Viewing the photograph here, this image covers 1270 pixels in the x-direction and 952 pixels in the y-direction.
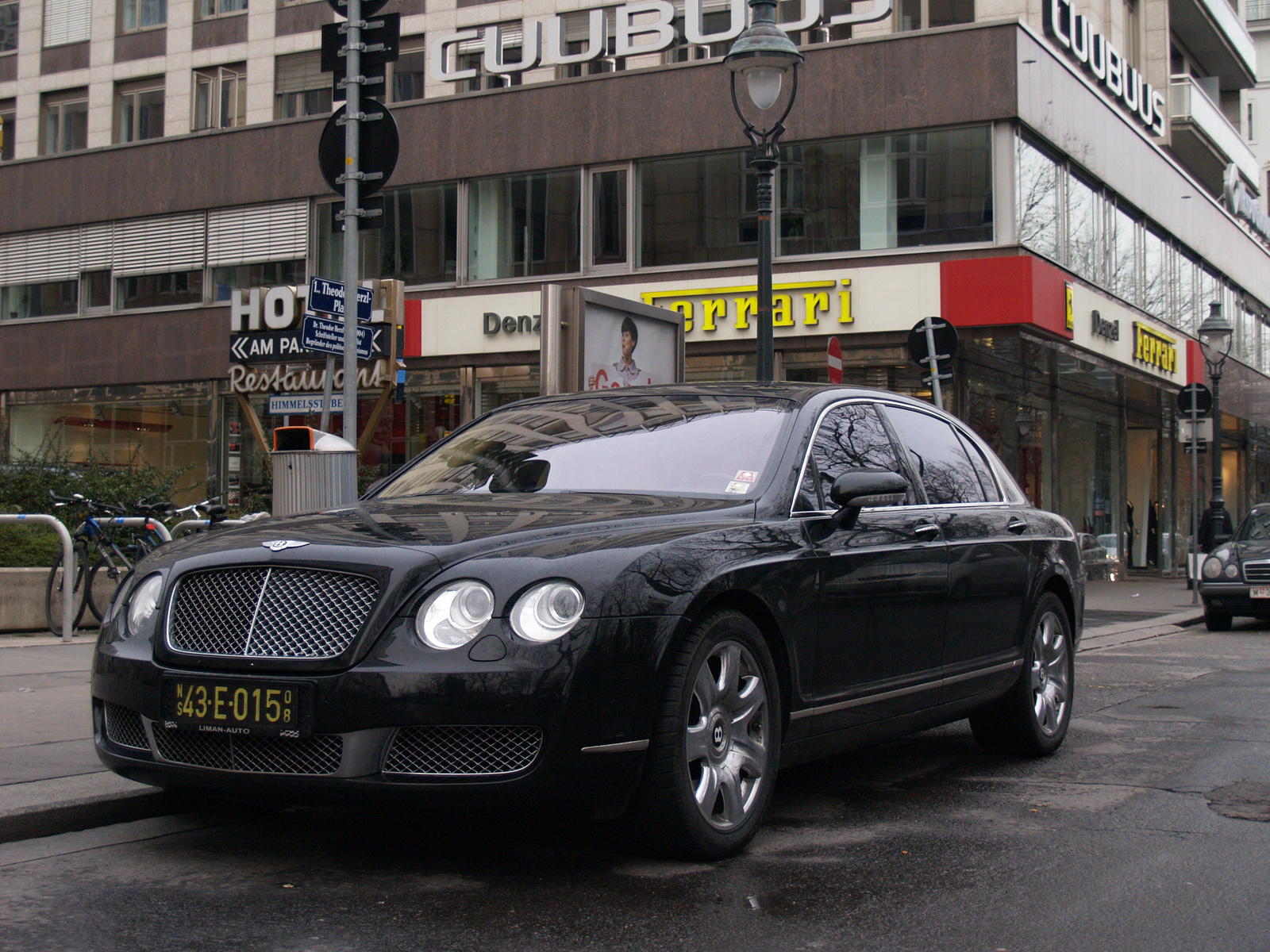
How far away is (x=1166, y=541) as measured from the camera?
32438mm

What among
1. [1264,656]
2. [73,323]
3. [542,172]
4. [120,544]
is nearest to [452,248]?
[542,172]

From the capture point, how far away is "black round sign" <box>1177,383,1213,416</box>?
2331cm

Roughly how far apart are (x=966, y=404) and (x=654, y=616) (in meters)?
19.4

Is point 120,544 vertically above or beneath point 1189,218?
beneath

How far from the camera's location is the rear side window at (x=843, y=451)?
5410 mm

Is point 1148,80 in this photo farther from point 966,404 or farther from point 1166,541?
point 966,404

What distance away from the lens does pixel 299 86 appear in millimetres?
28781

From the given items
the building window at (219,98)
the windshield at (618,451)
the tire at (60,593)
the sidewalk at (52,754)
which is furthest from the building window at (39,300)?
the windshield at (618,451)

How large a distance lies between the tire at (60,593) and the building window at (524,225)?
14299 mm

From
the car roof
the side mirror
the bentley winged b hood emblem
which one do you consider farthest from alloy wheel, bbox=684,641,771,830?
the car roof

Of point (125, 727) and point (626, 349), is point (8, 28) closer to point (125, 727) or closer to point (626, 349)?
point (626, 349)

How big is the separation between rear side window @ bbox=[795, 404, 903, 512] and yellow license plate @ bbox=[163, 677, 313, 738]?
1972mm

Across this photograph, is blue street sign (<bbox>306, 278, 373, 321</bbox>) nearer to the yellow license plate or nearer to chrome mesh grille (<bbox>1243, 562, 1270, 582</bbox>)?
the yellow license plate

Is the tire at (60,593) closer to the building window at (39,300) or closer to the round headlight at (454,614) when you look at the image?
the round headlight at (454,614)
